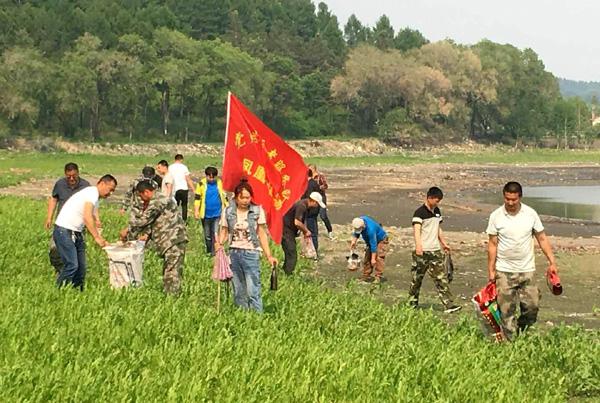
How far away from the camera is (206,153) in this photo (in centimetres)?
7200

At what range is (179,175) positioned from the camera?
16.0m

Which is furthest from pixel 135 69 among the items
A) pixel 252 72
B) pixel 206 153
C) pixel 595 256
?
pixel 595 256

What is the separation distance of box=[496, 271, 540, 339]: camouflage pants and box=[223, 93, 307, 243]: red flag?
9.26 ft

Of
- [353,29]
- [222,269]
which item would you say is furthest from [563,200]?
[353,29]

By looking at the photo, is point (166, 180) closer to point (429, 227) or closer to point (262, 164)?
point (262, 164)

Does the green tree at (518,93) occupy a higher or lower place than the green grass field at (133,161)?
higher

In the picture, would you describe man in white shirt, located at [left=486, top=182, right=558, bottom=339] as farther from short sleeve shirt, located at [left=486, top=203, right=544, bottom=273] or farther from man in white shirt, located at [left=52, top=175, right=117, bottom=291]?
man in white shirt, located at [left=52, top=175, right=117, bottom=291]

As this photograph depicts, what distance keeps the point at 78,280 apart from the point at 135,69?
199ft

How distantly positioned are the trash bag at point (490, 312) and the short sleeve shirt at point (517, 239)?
298mm

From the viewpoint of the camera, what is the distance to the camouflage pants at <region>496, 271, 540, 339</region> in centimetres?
830

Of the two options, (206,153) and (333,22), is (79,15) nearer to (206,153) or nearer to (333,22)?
(206,153)

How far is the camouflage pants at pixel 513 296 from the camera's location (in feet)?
27.2

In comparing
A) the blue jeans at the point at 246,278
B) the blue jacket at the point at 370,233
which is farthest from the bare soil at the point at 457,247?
the blue jeans at the point at 246,278

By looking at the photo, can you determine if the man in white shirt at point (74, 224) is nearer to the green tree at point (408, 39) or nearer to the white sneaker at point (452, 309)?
the white sneaker at point (452, 309)
